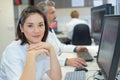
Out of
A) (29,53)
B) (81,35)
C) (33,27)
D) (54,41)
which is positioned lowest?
(81,35)

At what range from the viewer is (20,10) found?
18.0 ft

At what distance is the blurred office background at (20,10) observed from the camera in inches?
201

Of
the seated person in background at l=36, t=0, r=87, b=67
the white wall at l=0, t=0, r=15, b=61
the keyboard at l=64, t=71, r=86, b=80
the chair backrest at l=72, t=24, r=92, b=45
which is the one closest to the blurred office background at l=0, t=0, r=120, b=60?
the white wall at l=0, t=0, r=15, b=61

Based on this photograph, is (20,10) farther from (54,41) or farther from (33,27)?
(33,27)

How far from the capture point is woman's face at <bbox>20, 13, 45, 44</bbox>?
150 centimetres

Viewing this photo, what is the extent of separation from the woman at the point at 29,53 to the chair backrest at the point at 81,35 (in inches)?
113

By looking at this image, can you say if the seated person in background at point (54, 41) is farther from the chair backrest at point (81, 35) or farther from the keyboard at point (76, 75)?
the chair backrest at point (81, 35)

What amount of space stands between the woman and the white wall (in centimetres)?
357

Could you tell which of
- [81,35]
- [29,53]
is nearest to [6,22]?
[81,35]

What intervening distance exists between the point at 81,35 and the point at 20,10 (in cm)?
166

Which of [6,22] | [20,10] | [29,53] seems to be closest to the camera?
[29,53]

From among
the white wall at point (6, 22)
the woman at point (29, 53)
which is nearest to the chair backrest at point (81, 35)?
the white wall at point (6, 22)

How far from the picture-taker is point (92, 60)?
7.50 ft

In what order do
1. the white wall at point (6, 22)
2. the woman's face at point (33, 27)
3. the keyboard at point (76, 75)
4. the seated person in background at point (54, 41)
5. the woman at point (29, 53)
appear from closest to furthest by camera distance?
the woman at point (29, 53), the woman's face at point (33, 27), the keyboard at point (76, 75), the seated person in background at point (54, 41), the white wall at point (6, 22)
